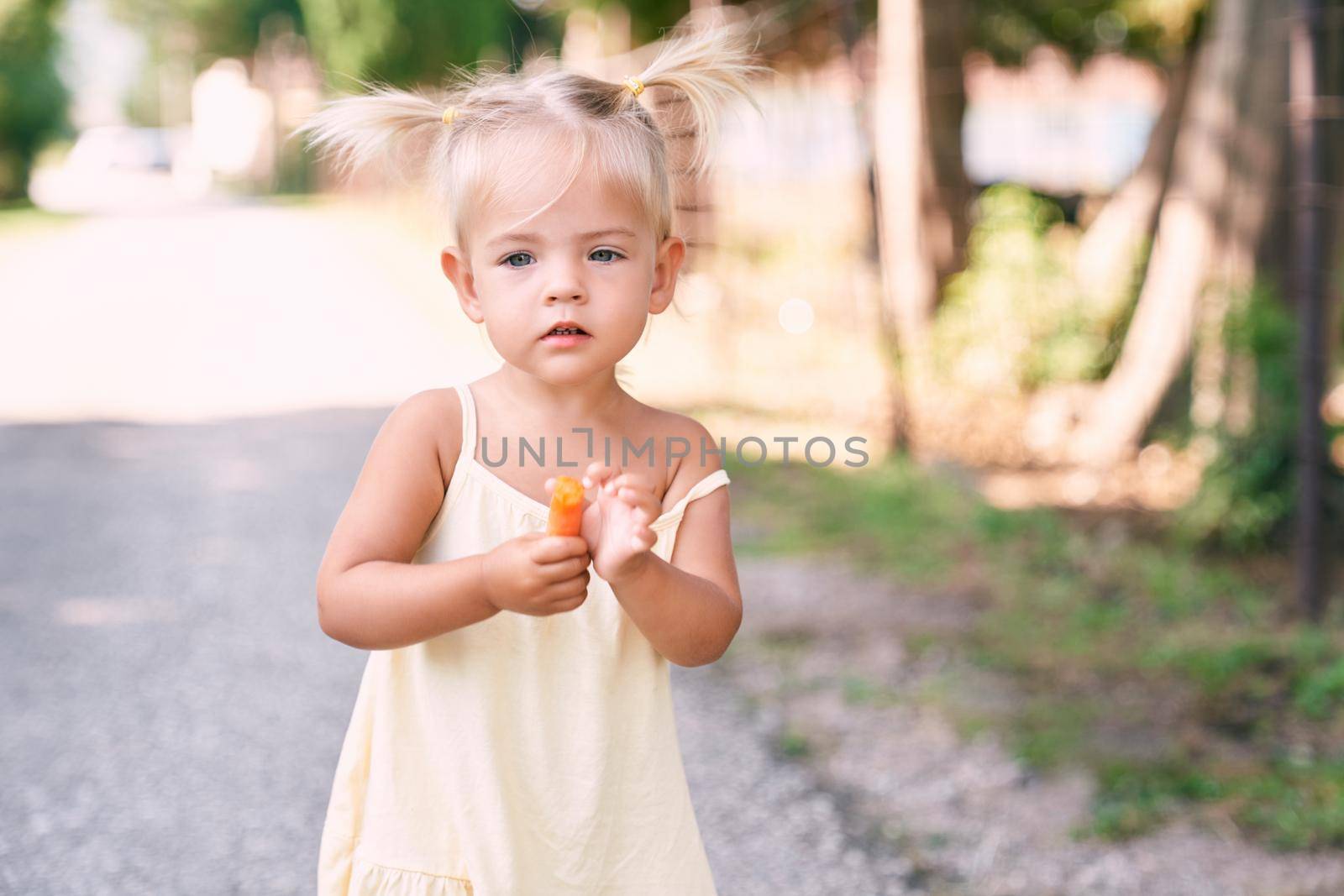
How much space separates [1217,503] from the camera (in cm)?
472

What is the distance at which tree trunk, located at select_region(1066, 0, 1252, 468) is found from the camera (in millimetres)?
5301

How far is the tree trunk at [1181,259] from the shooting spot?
5.30 m

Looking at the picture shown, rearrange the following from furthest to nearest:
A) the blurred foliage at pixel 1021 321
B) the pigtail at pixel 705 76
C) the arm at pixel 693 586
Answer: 1. the blurred foliage at pixel 1021 321
2. the pigtail at pixel 705 76
3. the arm at pixel 693 586

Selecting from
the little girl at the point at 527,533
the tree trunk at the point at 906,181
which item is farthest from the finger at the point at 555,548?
the tree trunk at the point at 906,181

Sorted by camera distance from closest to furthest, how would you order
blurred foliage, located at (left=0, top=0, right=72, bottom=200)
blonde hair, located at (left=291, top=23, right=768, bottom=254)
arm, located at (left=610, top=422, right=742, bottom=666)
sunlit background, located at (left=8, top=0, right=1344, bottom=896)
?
arm, located at (left=610, top=422, right=742, bottom=666) → blonde hair, located at (left=291, top=23, right=768, bottom=254) → sunlit background, located at (left=8, top=0, right=1344, bottom=896) → blurred foliage, located at (left=0, top=0, right=72, bottom=200)

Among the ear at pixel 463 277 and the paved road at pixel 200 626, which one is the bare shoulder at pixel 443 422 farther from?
the paved road at pixel 200 626

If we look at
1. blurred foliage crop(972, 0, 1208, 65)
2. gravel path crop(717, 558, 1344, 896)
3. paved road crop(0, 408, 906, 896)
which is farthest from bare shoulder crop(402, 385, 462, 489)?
blurred foliage crop(972, 0, 1208, 65)

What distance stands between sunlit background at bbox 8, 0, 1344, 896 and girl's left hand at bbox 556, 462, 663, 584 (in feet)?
1.54

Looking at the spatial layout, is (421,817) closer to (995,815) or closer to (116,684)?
(995,815)

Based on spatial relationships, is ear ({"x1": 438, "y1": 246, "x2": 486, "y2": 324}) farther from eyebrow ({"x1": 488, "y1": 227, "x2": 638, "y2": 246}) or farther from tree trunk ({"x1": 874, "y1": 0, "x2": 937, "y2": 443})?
tree trunk ({"x1": 874, "y1": 0, "x2": 937, "y2": 443})

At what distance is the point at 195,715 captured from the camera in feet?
12.1

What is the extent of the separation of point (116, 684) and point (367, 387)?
5.01 m

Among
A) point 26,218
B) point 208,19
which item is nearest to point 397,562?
point 26,218

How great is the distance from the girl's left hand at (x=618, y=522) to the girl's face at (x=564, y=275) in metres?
0.17
